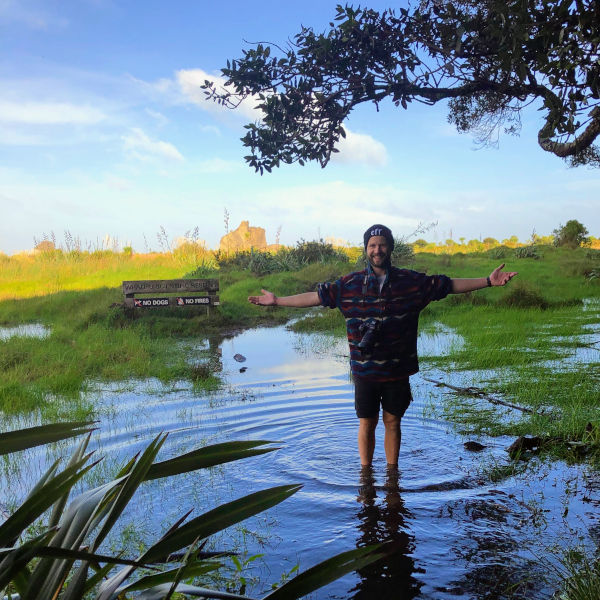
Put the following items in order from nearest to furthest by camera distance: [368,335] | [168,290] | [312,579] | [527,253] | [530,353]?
[312,579] → [368,335] → [530,353] → [168,290] → [527,253]

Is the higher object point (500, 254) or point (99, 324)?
point (500, 254)

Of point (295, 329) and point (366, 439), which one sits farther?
point (295, 329)

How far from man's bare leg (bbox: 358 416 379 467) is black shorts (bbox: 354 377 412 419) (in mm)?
79

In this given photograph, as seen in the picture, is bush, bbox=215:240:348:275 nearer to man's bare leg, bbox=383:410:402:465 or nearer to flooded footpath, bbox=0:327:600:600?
flooded footpath, bbox=0:327:600:600

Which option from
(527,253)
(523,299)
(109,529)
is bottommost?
(523,299)

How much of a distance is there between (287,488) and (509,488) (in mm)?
3774

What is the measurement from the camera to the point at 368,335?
5.32 meters

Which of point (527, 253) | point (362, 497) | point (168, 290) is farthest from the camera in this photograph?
point (527, 253)

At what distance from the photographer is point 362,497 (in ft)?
16.9

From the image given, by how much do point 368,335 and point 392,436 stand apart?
A: 38.3 inches

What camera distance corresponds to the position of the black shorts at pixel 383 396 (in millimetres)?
5484

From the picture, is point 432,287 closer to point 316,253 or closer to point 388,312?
point 388,312

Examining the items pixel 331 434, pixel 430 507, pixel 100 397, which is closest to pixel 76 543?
pixel 430 507

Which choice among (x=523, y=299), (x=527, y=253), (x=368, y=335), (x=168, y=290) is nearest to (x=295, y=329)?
(x=168, y=290)
